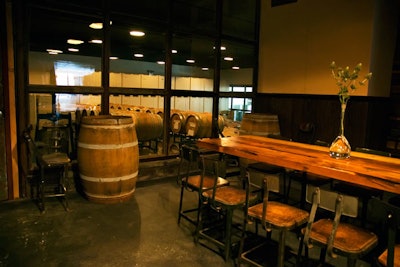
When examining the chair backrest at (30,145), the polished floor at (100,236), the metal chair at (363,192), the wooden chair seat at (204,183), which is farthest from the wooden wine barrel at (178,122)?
the metal chair at (363,192)

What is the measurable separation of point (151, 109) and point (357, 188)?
4132 millimetres

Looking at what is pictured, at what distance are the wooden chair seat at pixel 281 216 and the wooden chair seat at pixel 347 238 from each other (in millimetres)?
116

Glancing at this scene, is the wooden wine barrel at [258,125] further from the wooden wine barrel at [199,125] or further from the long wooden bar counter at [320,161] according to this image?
the long wooden bar counter at [320,161]

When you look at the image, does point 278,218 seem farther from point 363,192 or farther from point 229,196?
point 363,192

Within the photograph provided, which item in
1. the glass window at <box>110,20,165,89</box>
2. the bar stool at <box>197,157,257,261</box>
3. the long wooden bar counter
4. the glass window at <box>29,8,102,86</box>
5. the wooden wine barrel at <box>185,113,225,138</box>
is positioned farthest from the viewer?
the glass window at <box>110,20,165,89</box>

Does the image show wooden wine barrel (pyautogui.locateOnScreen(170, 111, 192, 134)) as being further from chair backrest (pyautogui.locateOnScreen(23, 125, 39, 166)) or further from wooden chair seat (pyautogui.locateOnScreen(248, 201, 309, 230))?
wooden chair seat (pyautogui.locateOnScreen(248, 201, 309, 230))

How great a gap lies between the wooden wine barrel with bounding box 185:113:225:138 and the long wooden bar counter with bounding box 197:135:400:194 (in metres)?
2.00

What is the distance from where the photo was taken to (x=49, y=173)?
3.78m

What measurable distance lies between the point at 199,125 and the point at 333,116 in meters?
2.07

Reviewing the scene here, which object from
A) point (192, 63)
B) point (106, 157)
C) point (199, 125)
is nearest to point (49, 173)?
point (106, 157)

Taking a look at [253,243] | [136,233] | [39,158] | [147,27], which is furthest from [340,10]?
[39,158]

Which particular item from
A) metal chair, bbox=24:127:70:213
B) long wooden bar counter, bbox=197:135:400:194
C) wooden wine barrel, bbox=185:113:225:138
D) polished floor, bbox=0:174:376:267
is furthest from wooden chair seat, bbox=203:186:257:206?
wooden wine barrel, bbox=185:113:225:138

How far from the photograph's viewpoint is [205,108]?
7.36 metres

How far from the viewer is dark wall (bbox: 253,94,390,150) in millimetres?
4312
